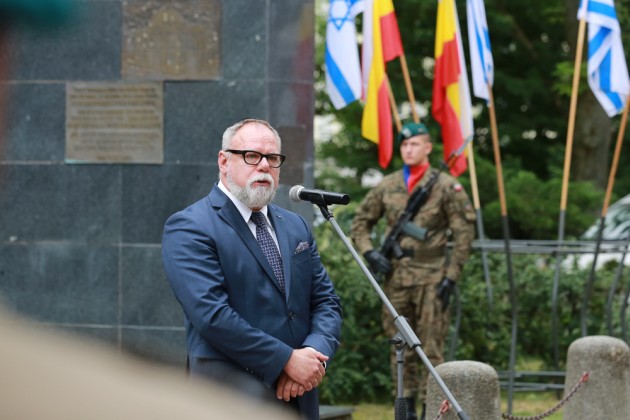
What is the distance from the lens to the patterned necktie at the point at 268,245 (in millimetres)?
4629

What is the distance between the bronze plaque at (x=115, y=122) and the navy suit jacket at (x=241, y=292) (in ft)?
12.6

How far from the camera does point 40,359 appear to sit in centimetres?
86

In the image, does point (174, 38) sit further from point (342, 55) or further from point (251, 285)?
point (251, 285)

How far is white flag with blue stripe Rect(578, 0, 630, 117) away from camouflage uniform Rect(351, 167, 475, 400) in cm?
176

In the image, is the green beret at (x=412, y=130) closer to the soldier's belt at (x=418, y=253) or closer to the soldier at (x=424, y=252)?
the soldier at (x=424, y=252)

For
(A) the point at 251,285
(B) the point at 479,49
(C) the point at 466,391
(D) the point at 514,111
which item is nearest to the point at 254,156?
(A) the point at 251,285

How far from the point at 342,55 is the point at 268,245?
5.11 meters

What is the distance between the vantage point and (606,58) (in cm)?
972

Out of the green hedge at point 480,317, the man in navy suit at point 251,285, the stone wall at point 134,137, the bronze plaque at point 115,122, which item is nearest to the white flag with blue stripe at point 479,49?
the green hedge at point 480,317

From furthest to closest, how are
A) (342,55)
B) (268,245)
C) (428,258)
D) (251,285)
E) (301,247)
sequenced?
(342,55) → (428,258) → (301,247) → (268,245) → (251,285)

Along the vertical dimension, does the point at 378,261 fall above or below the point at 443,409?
above

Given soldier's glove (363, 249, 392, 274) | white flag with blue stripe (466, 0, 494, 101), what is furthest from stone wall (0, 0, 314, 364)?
white flag with blue stripe (466, 0, 494, 101)

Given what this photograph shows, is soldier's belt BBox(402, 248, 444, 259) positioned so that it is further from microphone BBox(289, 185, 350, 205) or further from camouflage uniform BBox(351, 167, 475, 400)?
microphone BBox(289, 185, 350, 205)

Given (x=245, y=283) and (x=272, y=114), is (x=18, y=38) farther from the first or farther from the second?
(x=272, y=114)
